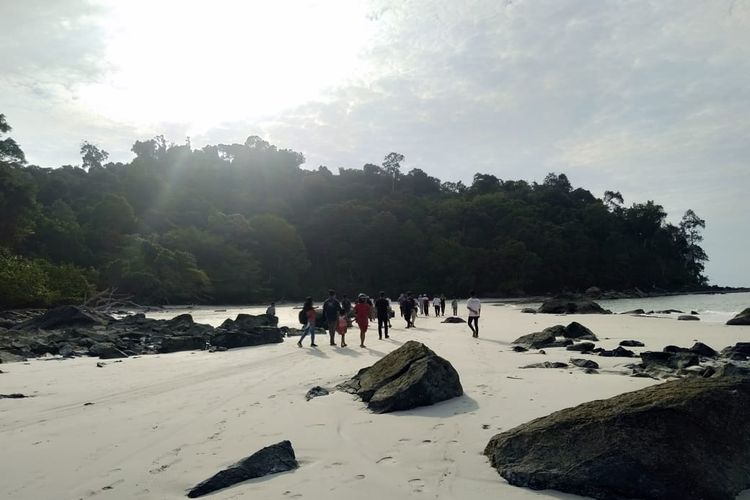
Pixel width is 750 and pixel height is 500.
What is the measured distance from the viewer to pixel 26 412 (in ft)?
23.5

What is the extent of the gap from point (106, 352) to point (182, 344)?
85.9 inches

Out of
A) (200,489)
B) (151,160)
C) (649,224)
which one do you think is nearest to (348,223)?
(151,160)

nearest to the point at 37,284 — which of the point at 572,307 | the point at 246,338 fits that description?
the point at 246,338

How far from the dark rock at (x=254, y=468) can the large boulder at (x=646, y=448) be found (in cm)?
190

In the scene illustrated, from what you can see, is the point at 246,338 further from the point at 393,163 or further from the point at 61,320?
the point at 393,163

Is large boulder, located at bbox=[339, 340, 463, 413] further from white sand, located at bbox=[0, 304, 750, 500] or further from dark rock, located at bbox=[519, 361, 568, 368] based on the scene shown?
dark rock, located at bbox=[519, 361, 568, 368]

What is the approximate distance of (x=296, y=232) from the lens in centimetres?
7306

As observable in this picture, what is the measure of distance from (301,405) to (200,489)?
9.75 feet

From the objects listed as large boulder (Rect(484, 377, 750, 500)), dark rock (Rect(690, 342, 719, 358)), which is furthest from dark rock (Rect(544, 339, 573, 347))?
large boulder (Rect(484, 377, 750, 500))

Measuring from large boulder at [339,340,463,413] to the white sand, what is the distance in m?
0.18

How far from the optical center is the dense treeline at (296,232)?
46.8 metres

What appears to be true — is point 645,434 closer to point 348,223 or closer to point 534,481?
point 534,481

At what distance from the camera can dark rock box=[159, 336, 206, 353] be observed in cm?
1503

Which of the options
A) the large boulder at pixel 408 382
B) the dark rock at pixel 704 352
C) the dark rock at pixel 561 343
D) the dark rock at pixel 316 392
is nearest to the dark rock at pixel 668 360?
the dark rock at pixel 704 352
